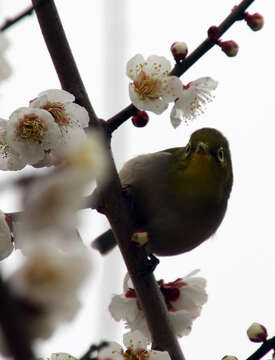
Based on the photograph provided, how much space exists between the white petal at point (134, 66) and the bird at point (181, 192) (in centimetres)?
70

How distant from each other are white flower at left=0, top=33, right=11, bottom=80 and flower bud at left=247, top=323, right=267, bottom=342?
1.35m

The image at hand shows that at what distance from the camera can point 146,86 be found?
2.56m

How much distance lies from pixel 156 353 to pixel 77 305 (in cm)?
149

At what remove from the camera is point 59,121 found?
7.48ft

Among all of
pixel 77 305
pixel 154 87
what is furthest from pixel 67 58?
pixel 77 305

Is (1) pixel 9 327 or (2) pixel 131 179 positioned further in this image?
(2) pixel 131 179

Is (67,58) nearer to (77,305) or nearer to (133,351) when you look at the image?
(133,351)

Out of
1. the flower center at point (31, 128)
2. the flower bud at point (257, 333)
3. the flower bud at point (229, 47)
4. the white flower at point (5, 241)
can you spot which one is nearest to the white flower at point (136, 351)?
the flower bud at point (257, 333)

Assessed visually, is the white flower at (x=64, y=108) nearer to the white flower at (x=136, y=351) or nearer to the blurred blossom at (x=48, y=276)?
the white flower at (x=136, y=351)

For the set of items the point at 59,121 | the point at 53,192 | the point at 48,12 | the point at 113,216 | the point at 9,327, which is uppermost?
the point at 48,12

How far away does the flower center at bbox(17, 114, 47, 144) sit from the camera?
2184 millimetres

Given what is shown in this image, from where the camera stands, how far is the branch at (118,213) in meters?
2.14

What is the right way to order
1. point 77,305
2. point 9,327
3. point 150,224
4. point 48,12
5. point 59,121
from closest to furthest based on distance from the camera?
point 9,327 < point 77,305 < point 48,12 < point 59,121 < point 150,224

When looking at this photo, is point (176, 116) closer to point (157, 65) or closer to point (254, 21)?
point (157, 65)
